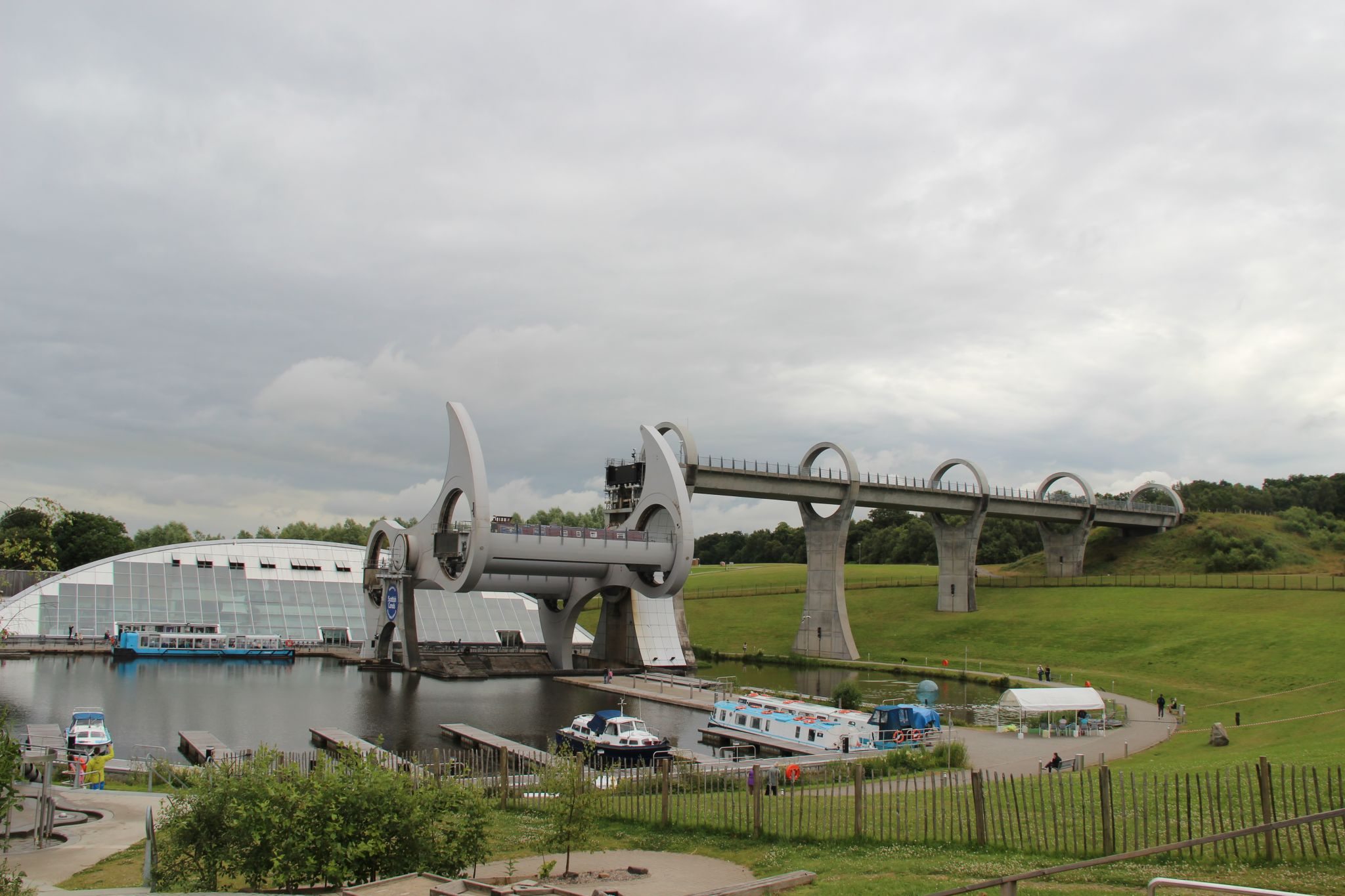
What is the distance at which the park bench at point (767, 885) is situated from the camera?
14.2m

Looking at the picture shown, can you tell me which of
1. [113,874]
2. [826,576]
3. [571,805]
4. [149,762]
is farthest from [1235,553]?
[113,874]

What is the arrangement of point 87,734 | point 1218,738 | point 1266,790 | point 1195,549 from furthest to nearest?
1. point 1195,549
2. point 1218,738
3. point 87,734
4. point 1266,790

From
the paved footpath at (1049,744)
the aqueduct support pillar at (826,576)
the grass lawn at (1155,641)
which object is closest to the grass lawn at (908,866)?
the grass lawn at (1155,641)

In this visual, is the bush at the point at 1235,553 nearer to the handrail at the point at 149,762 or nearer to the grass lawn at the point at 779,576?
the grass lawn at the point at 779,576

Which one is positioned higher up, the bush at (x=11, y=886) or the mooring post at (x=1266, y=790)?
the mooring post at (x=1266, y=790)

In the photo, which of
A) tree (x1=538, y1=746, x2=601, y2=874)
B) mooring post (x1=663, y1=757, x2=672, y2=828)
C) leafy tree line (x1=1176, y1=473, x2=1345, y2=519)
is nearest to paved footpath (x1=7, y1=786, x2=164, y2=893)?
tree (x1=538, y1=746, x2=601, y2=874)

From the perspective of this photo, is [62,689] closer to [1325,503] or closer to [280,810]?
[280,810]

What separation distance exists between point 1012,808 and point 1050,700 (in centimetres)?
2431

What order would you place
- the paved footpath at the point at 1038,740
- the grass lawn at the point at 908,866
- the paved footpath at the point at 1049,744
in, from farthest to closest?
1. the paved footpath at the point at 1038,740
2. the paved footpath at the point at 1049,744
3. the grass lawn at the point at 908,866

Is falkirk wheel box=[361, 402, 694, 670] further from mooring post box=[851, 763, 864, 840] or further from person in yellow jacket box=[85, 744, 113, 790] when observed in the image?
mooring post box=[851, 763, 864, 840]

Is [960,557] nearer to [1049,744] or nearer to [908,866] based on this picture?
[1049,744]

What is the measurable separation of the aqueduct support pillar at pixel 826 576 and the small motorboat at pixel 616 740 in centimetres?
3858

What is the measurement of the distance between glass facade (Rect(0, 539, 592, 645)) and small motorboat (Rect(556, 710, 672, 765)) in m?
45.4

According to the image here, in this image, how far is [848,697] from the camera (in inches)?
1836
